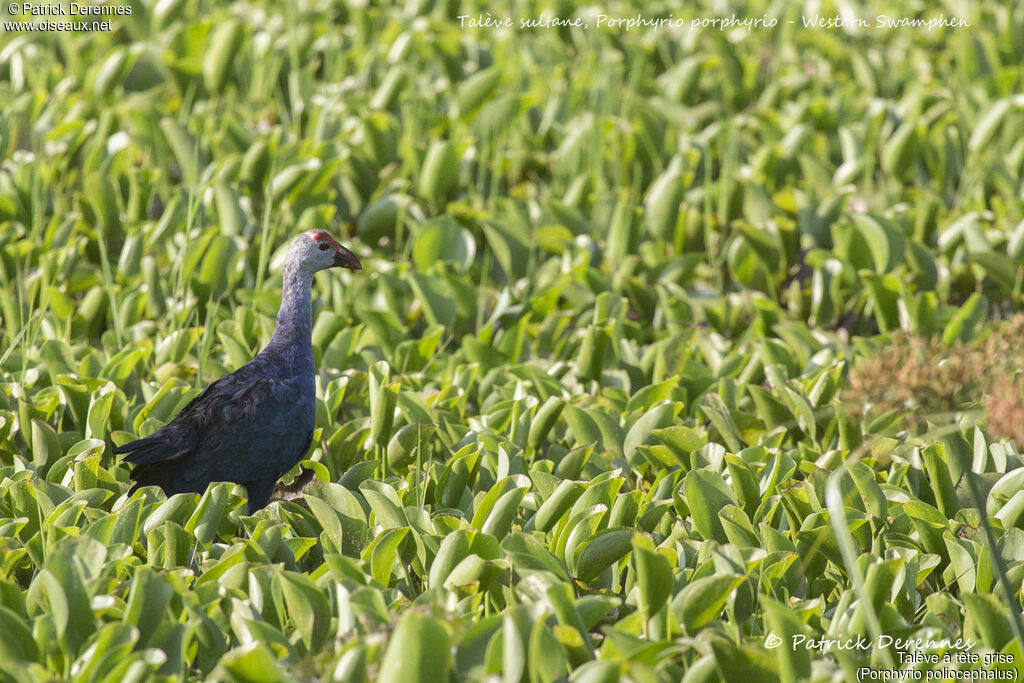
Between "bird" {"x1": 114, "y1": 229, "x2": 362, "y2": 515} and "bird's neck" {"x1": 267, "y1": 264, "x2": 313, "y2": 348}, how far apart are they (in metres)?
0.08

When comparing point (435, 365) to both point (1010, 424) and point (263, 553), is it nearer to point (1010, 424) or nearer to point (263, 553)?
point (263, 553)

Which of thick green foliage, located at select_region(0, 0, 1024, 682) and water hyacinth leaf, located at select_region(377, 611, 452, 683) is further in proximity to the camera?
thick green foliage, located at select_region(0, 0, 1024, 682)

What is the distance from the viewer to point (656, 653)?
7.66 feet

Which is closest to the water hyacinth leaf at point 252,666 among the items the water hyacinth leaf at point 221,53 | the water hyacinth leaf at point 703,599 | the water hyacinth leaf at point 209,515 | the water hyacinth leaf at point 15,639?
the water hyacinth leaf at point 15,639

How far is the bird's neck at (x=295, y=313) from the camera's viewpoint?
3549mm

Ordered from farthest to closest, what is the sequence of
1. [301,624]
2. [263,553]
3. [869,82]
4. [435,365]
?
1. [869,82]
2. [435,365]
3. [263,553]
4. [301,624]

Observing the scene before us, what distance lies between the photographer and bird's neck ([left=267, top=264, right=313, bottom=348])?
3549 millimetres

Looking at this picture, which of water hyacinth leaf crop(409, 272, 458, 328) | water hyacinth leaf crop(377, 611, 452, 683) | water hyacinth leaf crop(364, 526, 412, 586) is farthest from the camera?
water hyacinth leaf crop(409, 272, 458, 328)

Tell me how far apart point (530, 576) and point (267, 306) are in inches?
82.8

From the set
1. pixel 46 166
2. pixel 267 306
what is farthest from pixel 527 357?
pixel 46 166

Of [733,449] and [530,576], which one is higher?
[530,576]

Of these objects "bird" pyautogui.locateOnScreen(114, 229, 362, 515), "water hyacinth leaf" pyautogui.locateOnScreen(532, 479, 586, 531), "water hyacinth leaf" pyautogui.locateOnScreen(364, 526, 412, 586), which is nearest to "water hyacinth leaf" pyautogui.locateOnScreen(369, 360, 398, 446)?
"bird" pyautogui.locateOnScreen(114, 229, 362, 515)

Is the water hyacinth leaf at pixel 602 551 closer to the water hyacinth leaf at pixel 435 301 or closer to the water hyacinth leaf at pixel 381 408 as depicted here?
the water hyacinth leaf at pixel 381 408

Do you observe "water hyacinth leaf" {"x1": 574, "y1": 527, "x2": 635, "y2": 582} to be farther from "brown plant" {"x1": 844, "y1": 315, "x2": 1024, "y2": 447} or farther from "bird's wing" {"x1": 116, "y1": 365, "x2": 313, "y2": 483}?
"bird's wing" {"x1": 116, "y1": 365, "x2": 313, "y2": 483}
